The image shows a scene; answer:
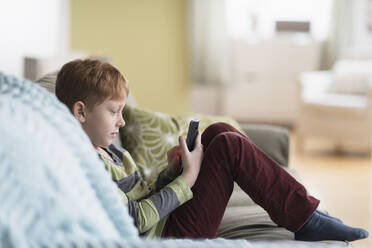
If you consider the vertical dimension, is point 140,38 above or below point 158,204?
above

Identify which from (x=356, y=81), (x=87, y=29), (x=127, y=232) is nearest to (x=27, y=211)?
(x=127, y=232)

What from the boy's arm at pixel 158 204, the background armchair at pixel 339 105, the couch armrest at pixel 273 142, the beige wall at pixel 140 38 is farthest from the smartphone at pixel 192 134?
the beige wall at pixel 140 38

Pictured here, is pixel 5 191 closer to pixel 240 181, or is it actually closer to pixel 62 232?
pixel 62 232

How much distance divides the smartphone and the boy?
2cm

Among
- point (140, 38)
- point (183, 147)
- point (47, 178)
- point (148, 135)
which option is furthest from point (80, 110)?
point (140, 38)

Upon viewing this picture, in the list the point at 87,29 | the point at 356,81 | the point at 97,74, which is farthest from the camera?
the point at 87,29

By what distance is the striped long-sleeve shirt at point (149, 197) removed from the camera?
152 cm

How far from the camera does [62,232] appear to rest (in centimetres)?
84

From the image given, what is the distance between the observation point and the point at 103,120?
5.11ft

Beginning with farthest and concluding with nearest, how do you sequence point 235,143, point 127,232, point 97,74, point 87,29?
1. point 87,29
2. point 235,143
3. point 97,74
4. point 127,232

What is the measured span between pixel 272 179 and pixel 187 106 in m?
4.86

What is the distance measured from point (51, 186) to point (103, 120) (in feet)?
2.30

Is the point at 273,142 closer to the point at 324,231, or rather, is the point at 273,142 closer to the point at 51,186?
the point at 324,231

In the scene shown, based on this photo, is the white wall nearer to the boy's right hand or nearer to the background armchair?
the boy's right hand
